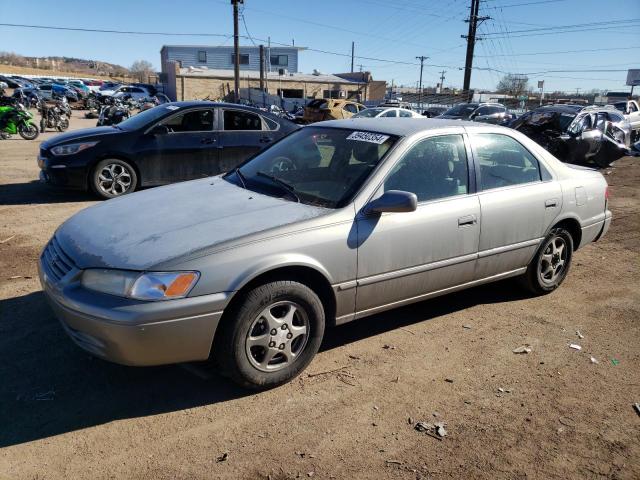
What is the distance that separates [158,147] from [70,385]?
5463mm

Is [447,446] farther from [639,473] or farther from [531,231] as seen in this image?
[531,231]

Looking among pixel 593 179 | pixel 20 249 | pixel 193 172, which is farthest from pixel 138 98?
pixel 593 179

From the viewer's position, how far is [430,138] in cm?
392

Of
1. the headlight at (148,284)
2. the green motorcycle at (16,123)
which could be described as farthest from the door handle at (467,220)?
the green motorcycle at (16,123)

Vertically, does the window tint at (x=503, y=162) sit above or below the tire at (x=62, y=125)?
above

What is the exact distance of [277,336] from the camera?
315 cm

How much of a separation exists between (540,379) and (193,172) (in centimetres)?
636

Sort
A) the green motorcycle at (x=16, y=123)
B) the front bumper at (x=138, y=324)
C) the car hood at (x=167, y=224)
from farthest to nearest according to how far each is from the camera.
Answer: the green motorcycle at (x=16, y=123), the car hood at (x=167, y=224), the front bumper at (x=138, y=324)

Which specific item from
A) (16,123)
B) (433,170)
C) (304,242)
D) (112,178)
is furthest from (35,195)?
(16,123)

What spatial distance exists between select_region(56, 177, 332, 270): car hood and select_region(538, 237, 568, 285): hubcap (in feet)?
8.21

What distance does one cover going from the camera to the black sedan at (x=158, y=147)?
7.46 metres

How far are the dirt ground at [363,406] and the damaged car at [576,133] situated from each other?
401 inches

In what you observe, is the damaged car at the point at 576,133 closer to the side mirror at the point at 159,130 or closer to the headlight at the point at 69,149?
the side mirror at the point at 159,130

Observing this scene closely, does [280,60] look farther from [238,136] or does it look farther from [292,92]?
[238,136]
